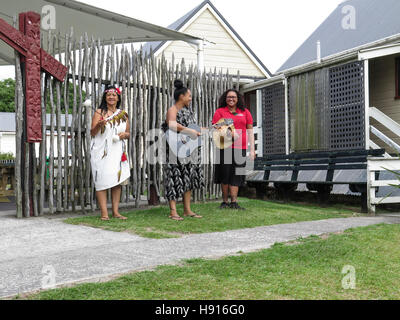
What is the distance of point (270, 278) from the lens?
307 cm

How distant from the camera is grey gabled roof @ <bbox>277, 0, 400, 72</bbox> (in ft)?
38.2

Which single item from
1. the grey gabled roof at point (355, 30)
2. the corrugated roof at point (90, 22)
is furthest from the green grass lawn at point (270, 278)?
the grey gabled roof at point (355, 30)

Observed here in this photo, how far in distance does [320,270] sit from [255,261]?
49cm

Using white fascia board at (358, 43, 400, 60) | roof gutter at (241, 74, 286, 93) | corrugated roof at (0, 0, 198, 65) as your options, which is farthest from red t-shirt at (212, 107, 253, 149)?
roof gutter at (241, 74, 286, 93)

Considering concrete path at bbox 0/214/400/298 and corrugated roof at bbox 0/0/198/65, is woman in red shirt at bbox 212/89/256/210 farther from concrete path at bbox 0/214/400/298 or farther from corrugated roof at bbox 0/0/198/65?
corrugated roof at bbox 0/0/198/65

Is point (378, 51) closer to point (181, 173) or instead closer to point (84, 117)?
point (181, 173)

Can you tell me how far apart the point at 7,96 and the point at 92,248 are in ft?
170

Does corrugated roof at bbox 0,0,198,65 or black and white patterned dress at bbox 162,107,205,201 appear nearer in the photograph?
black and white patterned dress at bbox 162,107,205,201

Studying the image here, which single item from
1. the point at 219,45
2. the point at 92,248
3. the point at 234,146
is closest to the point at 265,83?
the point at 234,146

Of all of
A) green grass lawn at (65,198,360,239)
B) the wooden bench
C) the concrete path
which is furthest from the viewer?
the wooden bench

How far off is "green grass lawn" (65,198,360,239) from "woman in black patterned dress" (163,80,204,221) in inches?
12.7

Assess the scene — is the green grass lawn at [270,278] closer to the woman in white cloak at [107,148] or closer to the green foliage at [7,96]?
the woman in white cloak at [107,148]
